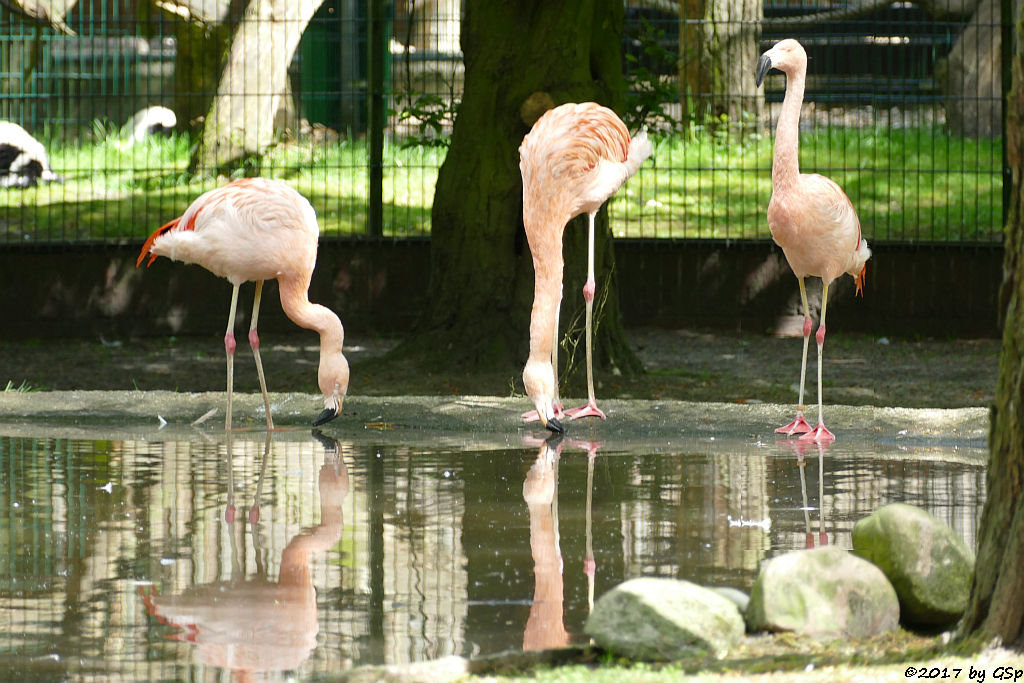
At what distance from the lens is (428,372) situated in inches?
344

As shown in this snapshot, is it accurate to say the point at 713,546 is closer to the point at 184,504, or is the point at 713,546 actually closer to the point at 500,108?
the point at 184,504

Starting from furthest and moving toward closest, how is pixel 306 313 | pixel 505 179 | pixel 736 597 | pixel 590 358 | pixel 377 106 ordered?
pixel 377 106 → pixel 505 179 → pixel 306 313 → pixel 590 358 → pixel 736 597

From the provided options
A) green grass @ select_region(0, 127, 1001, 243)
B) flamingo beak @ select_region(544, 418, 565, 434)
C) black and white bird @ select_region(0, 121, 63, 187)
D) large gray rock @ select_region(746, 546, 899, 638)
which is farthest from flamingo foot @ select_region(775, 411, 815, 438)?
black and white bird @ select_region(0, 121, 63, 187)

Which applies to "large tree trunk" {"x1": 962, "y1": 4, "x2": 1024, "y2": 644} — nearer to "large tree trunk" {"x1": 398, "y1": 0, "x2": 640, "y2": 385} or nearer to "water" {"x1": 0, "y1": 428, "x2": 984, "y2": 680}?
"water" {"x1": 0, "y1": 428, "x2": 984, "y2": 680}

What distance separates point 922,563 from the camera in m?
3.82

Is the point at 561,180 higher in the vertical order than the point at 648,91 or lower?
lower

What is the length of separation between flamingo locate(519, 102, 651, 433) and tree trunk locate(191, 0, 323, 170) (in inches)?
223

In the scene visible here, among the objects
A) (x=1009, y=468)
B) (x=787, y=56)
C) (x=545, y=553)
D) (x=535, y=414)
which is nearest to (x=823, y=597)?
(x=1009, y=468)

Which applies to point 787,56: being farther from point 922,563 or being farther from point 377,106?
point 377,106

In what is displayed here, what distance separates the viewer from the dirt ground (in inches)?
338

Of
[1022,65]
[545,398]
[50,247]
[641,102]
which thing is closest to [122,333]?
[50,247]

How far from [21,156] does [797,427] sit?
9307 millimetres

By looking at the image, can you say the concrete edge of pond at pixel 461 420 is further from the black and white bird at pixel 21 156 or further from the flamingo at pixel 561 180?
the black and white bird at pixel 21 156

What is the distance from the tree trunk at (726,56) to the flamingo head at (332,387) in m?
5.85
